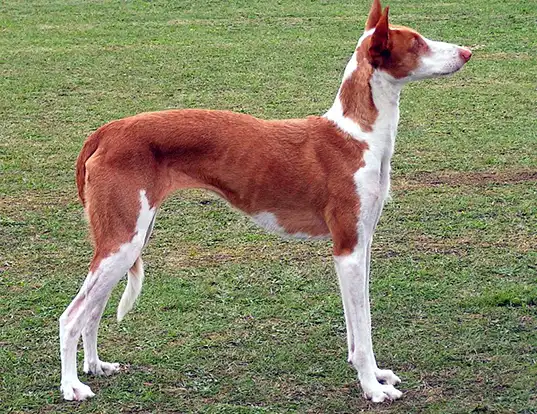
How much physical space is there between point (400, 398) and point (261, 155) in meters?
1.39

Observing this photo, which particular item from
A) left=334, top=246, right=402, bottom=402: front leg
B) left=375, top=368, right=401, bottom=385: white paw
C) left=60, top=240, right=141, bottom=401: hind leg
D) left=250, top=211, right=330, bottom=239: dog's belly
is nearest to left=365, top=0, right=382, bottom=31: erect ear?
left=250, top=211, right=330, bottom=239: dog's belly

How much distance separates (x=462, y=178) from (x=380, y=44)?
158 inches

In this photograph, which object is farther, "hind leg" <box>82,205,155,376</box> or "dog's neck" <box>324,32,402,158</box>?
"hind leg" <box>82,205,155,376</box>

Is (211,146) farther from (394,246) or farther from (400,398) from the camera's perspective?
(394,246)

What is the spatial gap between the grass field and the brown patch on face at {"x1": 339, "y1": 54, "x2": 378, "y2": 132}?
1331 mm

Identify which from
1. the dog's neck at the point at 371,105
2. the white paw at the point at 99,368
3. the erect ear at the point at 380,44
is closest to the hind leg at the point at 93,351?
the white paw at the point at 99,368

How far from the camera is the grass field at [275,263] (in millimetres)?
5461

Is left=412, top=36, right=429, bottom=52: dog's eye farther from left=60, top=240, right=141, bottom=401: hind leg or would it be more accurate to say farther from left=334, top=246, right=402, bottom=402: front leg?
left=60, top=240, right=141, bottom=401: hind leg

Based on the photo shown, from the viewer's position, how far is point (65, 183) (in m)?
9.03

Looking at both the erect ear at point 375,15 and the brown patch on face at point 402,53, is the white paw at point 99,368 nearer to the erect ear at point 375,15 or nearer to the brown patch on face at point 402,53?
the brown patch on face at point 402,53

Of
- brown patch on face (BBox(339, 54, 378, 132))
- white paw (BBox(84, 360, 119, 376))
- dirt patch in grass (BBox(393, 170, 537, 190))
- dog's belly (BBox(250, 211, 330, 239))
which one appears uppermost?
brown patch on face (BBox(339, 54, 378, 132))

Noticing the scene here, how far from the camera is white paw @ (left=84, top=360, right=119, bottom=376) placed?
556 cm

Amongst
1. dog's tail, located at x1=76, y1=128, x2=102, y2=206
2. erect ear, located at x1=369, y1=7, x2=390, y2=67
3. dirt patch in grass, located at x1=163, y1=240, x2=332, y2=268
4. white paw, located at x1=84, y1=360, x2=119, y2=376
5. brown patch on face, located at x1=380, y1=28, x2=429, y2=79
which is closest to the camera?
erect ear, located at x1=369, y1=7, x2=390, y2=67

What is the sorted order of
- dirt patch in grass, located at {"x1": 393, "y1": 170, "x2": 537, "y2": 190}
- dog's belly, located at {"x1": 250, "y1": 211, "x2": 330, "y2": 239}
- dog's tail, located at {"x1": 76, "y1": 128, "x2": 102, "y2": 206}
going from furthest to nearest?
dirt patch in grass, located at {"x1": 393, "y1": 170, "x2": 537, "y2": 190} → dog's belly, located at {"x1": 250, "y1": 211, "x2": 330, "y2": 239} → dog's tail, located at {"x1": 76, "y1": 128, "x2": 102, "y2": 206}
